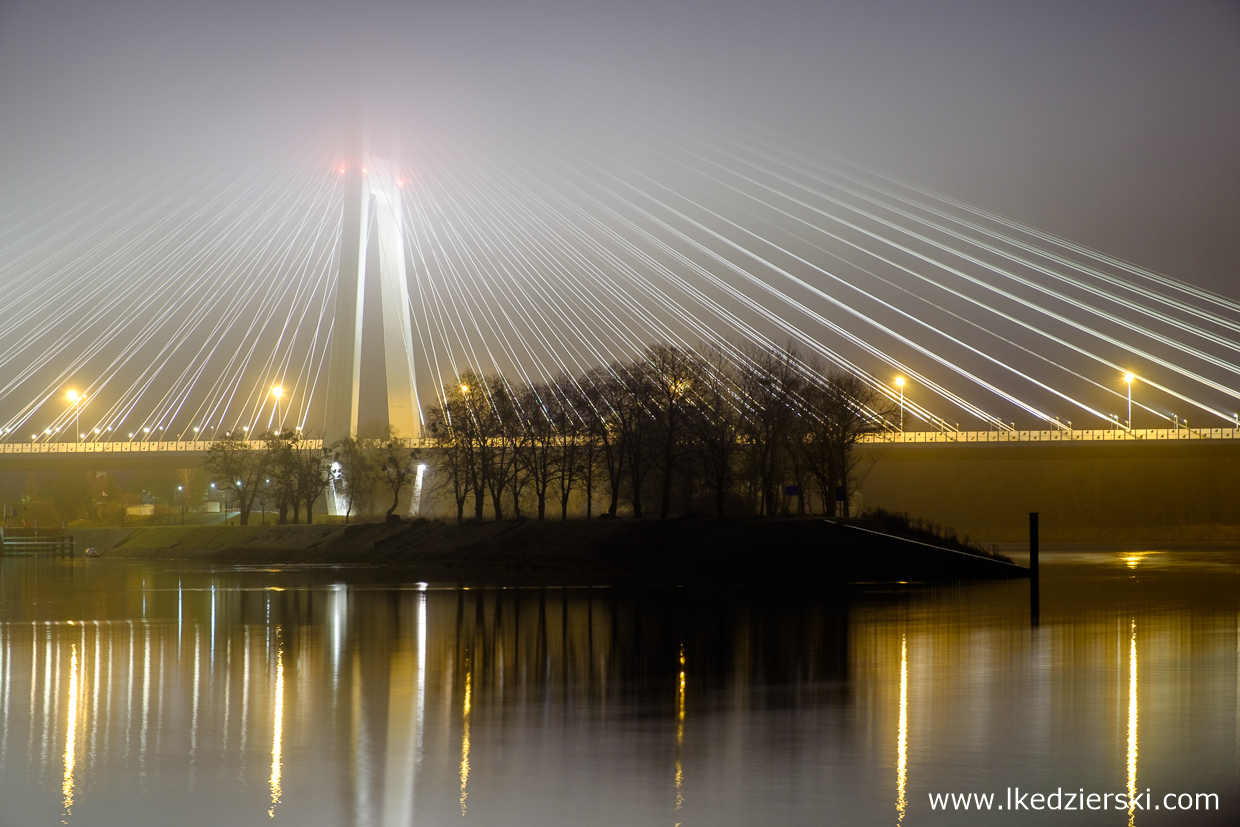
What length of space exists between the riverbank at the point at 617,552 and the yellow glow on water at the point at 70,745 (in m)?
20.1

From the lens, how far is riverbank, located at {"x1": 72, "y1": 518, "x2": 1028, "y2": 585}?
3281 centimetres

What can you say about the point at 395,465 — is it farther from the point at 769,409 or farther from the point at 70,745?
the point at 70,745

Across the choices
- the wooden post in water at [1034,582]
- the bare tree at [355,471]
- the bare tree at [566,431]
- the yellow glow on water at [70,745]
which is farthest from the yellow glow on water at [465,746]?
the bare tree at [355,471]

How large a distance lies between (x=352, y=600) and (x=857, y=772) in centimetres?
1920

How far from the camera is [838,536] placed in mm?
34281

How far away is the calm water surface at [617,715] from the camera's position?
8586mm

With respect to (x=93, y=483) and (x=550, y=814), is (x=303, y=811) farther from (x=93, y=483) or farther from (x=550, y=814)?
(x=93, y=483)

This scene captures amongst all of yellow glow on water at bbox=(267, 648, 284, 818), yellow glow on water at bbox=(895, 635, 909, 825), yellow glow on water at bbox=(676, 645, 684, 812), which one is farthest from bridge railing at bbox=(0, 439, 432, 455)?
yellow glow on water at bbox=(895, 635, 909, 825)

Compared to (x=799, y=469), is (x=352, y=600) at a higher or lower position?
lower

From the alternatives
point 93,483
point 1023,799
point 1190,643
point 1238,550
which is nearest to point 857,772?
point 1023,799

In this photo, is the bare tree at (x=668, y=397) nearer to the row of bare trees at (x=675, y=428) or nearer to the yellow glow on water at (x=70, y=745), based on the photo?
the row of bare trees at (x=675, y=428)

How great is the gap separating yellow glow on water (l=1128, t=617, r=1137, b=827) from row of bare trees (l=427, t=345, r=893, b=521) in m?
25.7

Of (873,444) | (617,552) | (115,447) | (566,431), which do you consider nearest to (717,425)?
(617,552)

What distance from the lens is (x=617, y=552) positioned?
40.4 meters
